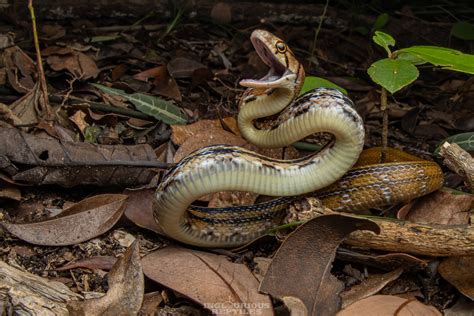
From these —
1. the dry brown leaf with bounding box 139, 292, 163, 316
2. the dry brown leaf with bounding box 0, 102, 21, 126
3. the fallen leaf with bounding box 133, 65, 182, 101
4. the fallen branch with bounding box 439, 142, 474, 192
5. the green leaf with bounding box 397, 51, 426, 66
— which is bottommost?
the dry brown leaf with bounding box 139, 292, 163, 316

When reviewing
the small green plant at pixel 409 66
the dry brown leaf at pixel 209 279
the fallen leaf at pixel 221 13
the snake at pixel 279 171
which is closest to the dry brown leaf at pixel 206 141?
the snake at pixel 279 171

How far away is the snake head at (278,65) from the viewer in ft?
12.3

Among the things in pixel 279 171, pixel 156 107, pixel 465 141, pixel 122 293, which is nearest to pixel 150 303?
pixel 122 293

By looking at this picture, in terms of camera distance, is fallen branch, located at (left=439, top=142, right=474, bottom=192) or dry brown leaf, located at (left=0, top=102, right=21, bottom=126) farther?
dry brown leaf, located at (left=0, top=102, right=21, bottom=126)

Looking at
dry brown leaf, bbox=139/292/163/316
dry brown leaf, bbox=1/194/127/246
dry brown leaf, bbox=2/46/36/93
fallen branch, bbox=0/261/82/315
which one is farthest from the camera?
dry brown leaf, bbox=2/46/36/93

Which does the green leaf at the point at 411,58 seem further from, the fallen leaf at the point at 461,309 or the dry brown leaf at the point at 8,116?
the dry brown leaf at the point at 8,116

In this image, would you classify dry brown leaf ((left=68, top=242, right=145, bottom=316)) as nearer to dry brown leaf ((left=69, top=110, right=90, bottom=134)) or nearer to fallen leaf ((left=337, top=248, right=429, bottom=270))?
fallen leaf ((left=337, top=248, right=429, bottom=270))

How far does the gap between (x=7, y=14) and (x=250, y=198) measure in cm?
346

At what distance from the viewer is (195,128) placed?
4477mm

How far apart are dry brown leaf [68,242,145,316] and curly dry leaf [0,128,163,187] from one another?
0.92 meters

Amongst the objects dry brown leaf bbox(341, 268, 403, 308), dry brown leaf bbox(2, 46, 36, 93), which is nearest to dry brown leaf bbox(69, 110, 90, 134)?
dry brown leaf bbox(2, 46, 36, 93)

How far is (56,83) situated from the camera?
5.35m

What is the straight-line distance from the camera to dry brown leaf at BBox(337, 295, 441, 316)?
9.79 feet

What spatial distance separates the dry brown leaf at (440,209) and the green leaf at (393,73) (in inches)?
37.7
